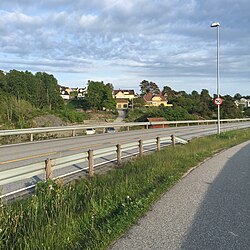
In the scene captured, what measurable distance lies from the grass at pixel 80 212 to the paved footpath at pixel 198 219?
10.1 inches

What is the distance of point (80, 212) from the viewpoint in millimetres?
5762

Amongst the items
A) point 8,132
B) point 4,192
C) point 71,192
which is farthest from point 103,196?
point 8,132

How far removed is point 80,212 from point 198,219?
1.98 m

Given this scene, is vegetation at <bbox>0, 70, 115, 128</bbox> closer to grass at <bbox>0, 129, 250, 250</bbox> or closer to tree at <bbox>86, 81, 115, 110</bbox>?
tree at <bbox>86, 81, 115, 110</bbox>

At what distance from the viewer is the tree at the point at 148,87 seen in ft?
528

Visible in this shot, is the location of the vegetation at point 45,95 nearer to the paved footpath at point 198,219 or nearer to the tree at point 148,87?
the paved footpath at point 198,219

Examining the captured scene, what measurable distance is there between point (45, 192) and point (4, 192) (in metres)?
1.42

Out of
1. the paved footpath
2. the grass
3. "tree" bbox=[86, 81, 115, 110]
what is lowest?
the paved footpath

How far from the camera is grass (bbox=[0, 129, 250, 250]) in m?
4.58

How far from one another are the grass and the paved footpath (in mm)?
257

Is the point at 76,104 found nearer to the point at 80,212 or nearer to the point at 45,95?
the point at 45,95

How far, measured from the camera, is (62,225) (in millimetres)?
5031

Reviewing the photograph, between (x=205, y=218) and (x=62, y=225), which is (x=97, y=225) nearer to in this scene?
(x=62, y=225)

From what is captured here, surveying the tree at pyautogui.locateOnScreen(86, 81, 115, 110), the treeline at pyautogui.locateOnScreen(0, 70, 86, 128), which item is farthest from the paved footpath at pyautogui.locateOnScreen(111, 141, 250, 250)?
the tree at pyautogui.locateOnScreen(86, 81, 115, 110)
